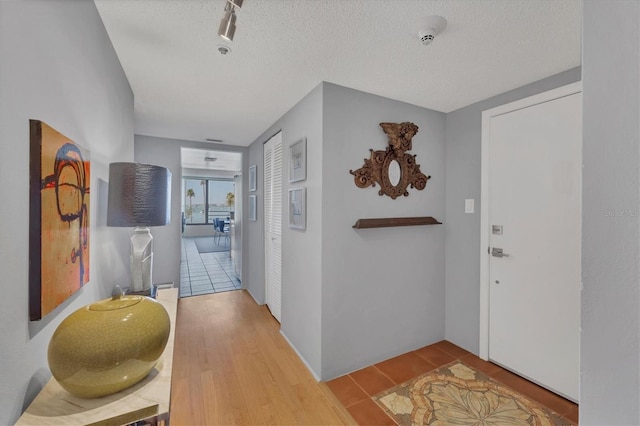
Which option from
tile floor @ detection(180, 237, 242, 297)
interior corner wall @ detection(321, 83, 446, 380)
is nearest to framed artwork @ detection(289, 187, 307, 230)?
interior corner wall @ detection(321, 83, 446, 380)

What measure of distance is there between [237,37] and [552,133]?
2.25m

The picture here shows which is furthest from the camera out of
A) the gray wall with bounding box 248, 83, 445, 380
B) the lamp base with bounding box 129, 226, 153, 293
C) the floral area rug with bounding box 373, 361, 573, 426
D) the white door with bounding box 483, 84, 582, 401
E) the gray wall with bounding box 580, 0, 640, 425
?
the gray wall with bounding box 248, 83, 445, 380

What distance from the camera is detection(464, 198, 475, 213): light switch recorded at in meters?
2.46

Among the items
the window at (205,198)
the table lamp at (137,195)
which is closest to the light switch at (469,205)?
the table lamp at (137,195)

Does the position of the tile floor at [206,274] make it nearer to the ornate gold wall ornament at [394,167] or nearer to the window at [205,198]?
the ornate gold wall ornament at [394,167]

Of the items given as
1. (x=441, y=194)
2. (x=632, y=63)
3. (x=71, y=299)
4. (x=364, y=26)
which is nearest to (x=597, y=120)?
(x=632, y=63)

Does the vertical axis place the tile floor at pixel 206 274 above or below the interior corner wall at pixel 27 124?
below

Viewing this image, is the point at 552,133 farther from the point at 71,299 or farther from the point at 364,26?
the point at 71,299

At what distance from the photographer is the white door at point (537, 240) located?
6.07ft

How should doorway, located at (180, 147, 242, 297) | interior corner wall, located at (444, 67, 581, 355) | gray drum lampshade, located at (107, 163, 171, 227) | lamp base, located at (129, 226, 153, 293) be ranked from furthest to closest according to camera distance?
doorway, located at (180, 147, 242, 297)
interior corner wall, located at (444, 67, 581, 355)
lamp base, located at (129, 226, 153, 293)
gray drum lampshade, located at (107, 163, 171, 227)

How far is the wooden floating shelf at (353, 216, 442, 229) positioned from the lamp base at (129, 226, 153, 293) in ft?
4.75

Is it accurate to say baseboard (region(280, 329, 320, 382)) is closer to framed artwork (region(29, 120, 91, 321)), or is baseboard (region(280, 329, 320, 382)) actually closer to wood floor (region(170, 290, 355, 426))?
wood floor (region(170, 290, 355, 426))

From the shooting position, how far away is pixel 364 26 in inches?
55.1

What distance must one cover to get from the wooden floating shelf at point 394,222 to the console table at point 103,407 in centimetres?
163
